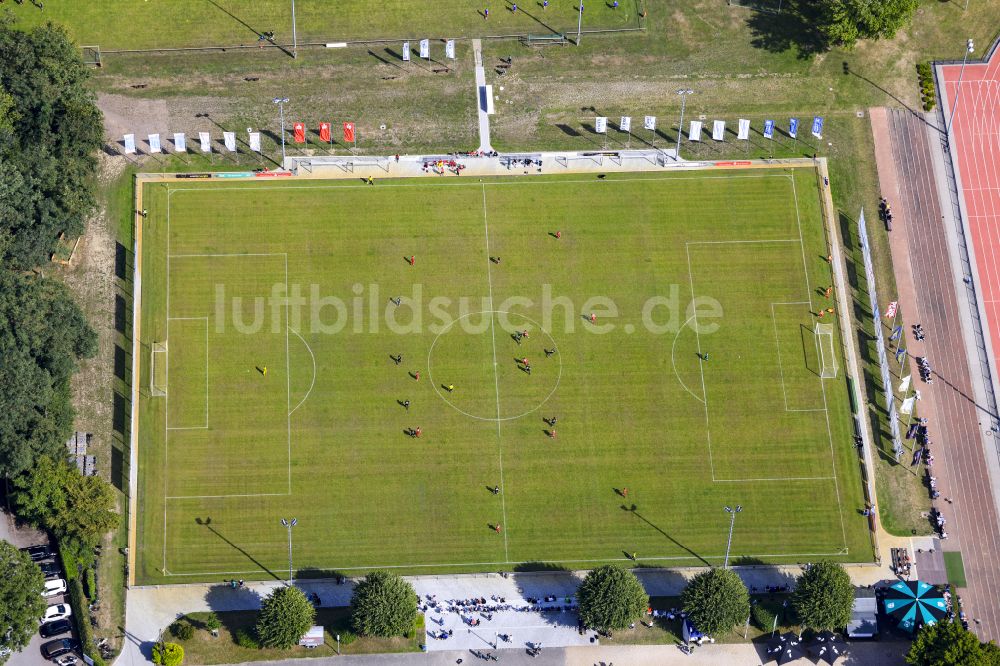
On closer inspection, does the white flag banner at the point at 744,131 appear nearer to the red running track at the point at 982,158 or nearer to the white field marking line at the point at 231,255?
the red running track at the point at 982,158

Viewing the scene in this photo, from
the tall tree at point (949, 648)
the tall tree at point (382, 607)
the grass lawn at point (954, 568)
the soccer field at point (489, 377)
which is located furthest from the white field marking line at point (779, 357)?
the tall tree at point (382, 607)

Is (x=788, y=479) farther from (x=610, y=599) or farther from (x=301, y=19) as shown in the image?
(x=301, y=19)

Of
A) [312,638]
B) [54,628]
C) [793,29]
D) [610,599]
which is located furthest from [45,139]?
[793,29]

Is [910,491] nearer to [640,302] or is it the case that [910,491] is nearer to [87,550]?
[640,302]

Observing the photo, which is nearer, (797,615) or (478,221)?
(797,615)

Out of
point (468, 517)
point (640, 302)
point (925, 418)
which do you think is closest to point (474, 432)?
point (468, 517)

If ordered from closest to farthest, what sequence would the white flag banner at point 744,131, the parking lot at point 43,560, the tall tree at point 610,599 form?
the tall tree at point 610,599 → the parking lot at point 43,560 → the white flag banner at point 744,131

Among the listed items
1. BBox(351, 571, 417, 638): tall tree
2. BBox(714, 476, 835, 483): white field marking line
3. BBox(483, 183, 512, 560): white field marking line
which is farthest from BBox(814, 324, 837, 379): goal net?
BBox(351, 571, 417, 638): tall tree

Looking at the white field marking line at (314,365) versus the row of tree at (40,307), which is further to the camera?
the white field marking line at (314,365)
